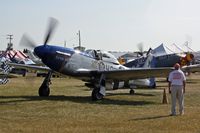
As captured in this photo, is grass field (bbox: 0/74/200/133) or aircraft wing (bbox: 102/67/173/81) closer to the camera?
grass field (bbox: 0/74/200/133)

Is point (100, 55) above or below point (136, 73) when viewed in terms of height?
above

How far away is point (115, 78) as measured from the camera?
20297mm

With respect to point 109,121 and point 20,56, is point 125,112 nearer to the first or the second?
point 109,121

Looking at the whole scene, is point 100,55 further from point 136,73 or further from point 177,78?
point 177,78

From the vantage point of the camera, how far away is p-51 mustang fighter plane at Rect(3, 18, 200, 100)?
18.3 metres

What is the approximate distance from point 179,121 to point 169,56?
2825 centimetres

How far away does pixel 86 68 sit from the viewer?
64.2 ft

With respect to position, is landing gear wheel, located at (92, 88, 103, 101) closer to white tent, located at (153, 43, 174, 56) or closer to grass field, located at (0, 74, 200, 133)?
grass field, located at (0, 74, 200, 133)

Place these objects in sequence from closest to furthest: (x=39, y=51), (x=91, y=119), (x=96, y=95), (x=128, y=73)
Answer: (x=91, y=119) < (x=39, y=51) < (x=96, y=95) < (x=128, y=73)

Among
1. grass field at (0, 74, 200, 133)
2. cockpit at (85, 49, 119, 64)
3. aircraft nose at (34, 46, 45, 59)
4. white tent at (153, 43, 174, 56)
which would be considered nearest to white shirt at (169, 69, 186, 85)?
grass field at (0, 74, 200, 133)

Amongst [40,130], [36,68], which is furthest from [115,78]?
[40,130]

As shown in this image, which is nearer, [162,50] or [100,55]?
[100,55]

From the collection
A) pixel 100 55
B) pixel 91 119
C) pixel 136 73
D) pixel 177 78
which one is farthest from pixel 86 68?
pixel 91 119

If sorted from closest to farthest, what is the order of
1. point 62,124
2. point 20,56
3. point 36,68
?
point 62,124
point 36,68
point 20,56
